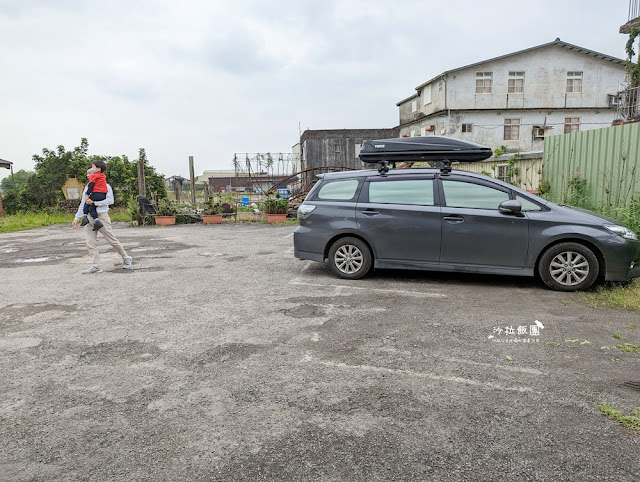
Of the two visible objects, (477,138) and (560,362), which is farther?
(477,138)

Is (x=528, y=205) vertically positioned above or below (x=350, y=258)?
above

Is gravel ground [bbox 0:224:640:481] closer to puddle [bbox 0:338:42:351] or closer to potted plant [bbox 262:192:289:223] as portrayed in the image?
puddle [bbox 0:338:42:351]

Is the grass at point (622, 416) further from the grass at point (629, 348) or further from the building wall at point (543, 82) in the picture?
the building wall at point (543, 82)

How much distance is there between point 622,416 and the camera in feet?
8.95

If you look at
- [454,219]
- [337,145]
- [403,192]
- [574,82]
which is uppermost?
[574,82]

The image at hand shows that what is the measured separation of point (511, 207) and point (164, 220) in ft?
42.2

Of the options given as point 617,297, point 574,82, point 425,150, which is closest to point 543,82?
point 574,82

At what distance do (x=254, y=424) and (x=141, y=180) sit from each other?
15.8 metres

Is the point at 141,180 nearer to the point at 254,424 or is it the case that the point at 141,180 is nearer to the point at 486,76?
the point at 254,424


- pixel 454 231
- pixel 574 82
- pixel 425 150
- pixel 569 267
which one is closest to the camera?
pixel 569 267

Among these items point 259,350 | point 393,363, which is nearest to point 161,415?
point 259,350

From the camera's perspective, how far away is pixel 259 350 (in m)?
3.88

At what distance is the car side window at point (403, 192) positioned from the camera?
6.28 metres

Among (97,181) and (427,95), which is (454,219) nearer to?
(97,181)
